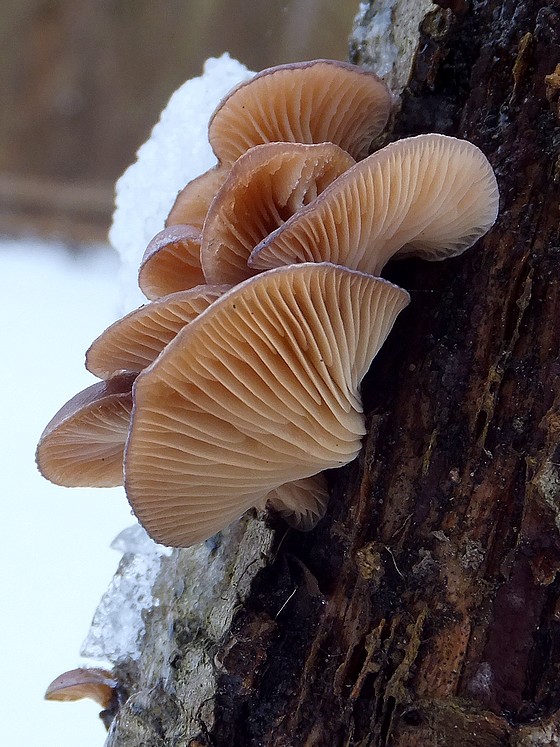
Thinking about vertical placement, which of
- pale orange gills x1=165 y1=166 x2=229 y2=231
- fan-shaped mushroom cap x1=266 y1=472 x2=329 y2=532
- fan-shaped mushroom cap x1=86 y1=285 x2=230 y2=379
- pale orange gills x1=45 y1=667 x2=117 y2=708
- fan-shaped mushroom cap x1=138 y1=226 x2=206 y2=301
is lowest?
pale orange gills x1=45 y1=667 x2=117 y2=708

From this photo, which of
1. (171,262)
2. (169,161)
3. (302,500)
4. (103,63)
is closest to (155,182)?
(169,161)

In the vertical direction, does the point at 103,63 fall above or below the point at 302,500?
above

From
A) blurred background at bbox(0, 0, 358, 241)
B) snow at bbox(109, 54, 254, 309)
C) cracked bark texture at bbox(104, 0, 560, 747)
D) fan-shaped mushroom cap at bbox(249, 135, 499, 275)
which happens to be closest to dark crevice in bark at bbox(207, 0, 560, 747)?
cracked bark texture at bbox(104, 0, 560, 747)

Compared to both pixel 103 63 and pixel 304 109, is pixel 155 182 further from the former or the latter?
pixel 103 63

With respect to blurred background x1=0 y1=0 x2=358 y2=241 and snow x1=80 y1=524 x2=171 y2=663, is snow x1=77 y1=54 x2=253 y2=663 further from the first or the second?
blurred background x1=0 y1=0 x2=358 y2=241

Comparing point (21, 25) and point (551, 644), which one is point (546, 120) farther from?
point (21, 25)
